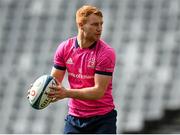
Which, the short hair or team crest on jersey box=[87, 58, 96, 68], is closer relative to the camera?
the short hair

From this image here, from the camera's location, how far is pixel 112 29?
18.0 meters

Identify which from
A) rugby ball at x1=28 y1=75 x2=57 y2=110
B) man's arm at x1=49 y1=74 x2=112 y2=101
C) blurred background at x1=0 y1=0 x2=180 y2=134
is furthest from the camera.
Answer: blurred background at x1=0 y1=0 x2=180 y2=134

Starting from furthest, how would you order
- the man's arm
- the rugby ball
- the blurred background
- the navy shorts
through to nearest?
the blurred background → the navy shorts → the rugby ball → the man's arm

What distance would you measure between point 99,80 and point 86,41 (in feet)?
0.97

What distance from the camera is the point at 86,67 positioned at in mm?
6324

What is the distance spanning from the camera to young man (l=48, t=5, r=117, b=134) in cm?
625

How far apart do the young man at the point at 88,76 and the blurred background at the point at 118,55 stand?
30.0 ft

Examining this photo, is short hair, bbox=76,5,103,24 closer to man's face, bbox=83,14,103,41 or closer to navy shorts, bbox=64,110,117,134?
man's face, bbox=83,14,103,41

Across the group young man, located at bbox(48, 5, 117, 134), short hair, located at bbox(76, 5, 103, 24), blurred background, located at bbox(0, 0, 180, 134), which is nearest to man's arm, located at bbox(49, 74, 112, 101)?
young man, located at bbox(48, 5, 117, 134)

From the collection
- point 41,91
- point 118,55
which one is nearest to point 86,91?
point 41,91

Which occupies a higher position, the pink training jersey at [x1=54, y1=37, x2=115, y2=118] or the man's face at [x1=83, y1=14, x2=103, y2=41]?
the man's face at [x1=83, y1=14, x2=103, y2=41]

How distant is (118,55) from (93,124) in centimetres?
1098

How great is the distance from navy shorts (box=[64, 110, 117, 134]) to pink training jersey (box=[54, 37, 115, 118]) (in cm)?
4

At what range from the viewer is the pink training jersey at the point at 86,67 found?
6.32 m
